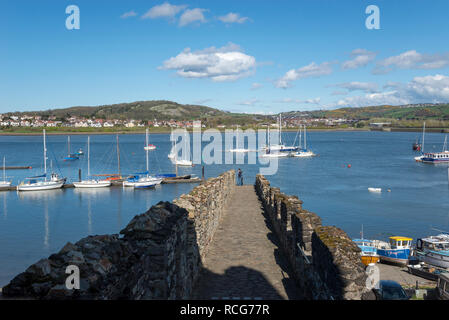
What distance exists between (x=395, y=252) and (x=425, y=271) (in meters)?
2.44

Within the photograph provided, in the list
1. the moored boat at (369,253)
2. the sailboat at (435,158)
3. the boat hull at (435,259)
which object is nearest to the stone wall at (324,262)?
the moored boat at (369,253)

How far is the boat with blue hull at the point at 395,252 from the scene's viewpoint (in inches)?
1065

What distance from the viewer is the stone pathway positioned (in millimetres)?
8477

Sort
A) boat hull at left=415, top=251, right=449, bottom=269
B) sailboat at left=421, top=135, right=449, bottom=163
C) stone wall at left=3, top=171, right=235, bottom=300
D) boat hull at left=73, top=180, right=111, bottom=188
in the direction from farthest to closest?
sailboat at left=421, top=135, right=449, bottom=163
boat hull at left=73, top=180, right=111, bottom=188
boat hull at left=415, top=251, right=449, bottom=269
stone wall at left=3, top=171, right=235, bottom=300

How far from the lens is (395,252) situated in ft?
88.5

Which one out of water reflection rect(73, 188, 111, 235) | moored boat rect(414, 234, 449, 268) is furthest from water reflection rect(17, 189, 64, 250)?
moored boat rect(414, 234, 449, 268)

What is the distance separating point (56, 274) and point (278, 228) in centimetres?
1041

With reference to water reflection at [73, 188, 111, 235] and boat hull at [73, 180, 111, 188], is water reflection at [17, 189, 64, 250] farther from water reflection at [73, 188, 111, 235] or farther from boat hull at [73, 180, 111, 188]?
water reflection at [73, 188, 111, 235]

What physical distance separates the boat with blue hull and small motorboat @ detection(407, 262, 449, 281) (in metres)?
1.03

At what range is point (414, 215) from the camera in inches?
1535

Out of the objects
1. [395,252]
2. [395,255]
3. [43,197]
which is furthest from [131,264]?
[43,197]
